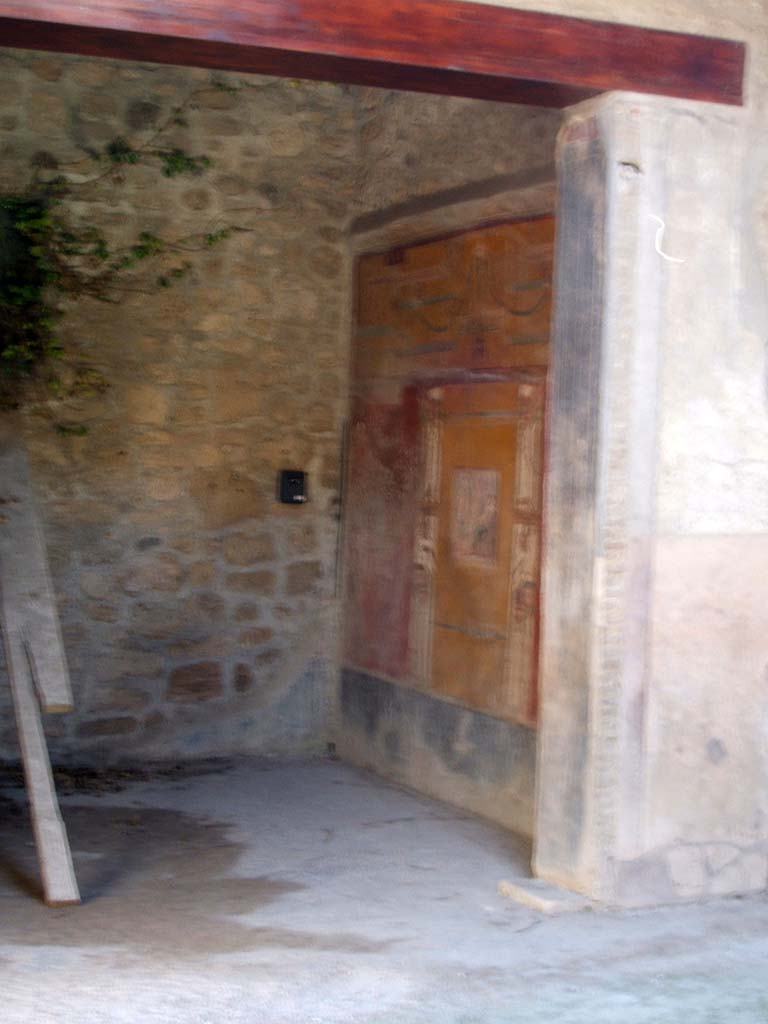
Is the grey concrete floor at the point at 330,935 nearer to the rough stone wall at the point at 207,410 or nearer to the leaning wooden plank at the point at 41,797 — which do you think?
the leaning wooden plank at the point at 41,797

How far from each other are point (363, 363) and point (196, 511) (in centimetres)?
96

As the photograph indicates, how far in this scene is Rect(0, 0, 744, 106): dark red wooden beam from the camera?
374cm

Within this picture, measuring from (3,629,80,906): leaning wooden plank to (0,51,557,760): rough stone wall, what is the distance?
70.7 inches

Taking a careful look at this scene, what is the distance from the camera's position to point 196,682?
6512mm

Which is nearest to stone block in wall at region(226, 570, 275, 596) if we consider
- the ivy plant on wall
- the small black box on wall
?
the small black box on wall

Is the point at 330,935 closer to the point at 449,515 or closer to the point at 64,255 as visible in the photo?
the point at 449,515

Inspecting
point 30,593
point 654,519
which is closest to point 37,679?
point 30,593

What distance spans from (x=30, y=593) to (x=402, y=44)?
1925 millimetres

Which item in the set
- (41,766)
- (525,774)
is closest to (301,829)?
(525,774)

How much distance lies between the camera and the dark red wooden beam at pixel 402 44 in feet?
12.3

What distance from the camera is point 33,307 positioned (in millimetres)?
6121

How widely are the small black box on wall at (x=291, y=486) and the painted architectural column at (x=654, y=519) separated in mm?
2326

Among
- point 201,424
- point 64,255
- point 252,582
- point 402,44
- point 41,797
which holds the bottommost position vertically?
point 41,797

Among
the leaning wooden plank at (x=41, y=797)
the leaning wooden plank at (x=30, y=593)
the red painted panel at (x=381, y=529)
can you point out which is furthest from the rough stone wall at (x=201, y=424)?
A: the leaning wooden plank at (x=41, y=797)
